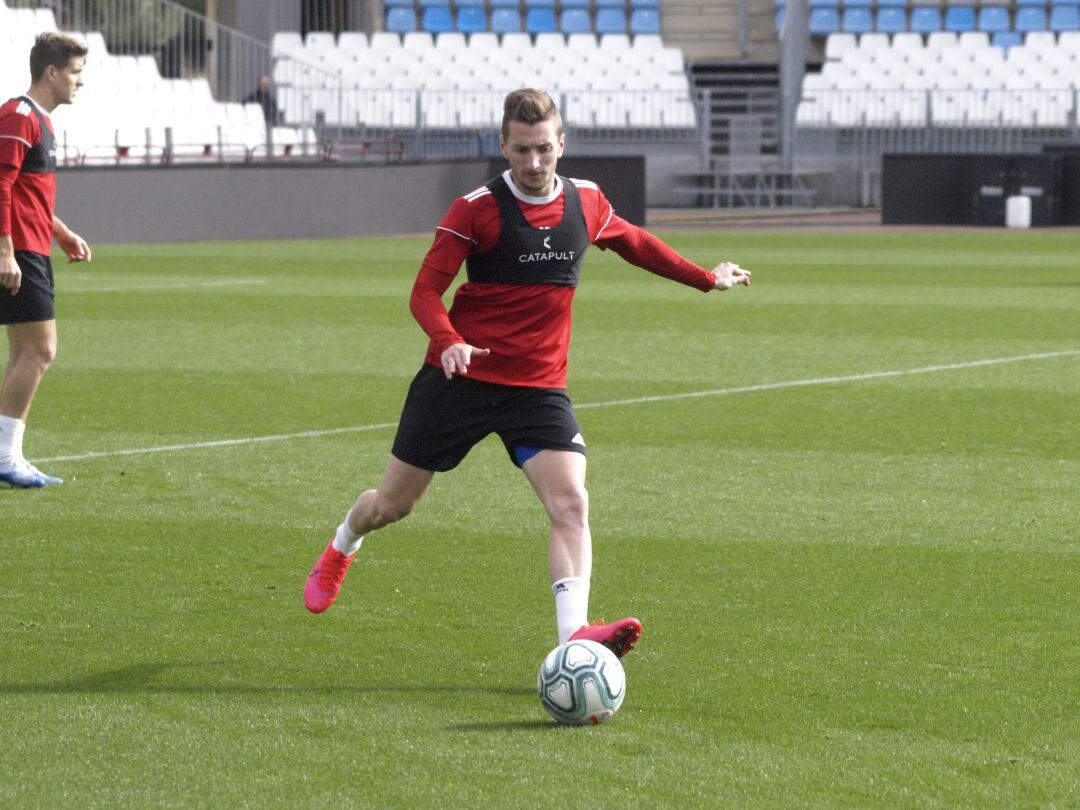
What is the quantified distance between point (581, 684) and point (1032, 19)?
37.5 meters

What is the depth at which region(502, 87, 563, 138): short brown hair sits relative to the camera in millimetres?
5070

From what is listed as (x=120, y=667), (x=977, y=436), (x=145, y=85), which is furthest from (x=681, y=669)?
(x=145, y=85)

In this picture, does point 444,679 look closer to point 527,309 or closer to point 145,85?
point 527,309

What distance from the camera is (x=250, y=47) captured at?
35469mm

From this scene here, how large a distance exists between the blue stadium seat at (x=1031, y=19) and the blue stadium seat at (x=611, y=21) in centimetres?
832

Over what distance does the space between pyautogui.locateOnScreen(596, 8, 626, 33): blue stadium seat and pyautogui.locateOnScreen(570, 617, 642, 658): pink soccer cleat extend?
1436 inches

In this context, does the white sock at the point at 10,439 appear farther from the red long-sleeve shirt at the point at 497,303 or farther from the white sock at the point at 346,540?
the red long-sleeve shirt at the point at 497,303

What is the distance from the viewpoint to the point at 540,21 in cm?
4069

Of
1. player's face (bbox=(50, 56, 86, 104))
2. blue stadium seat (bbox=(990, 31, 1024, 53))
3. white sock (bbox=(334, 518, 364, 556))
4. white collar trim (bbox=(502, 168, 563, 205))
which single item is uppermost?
blue stadium seat (bbox=(990, 31, 1024, 53))

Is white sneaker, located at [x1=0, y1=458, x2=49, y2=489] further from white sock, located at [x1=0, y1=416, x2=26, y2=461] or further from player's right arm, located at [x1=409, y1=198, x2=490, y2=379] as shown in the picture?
player's right arm, located at [x1=409, y1=198, x2=490, y2=379]

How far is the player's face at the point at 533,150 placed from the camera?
5098 mm

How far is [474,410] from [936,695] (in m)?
1.50

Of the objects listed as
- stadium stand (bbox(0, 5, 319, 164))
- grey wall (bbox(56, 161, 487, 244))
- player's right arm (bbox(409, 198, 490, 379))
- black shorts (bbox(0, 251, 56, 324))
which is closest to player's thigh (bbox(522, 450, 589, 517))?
player's right arm (bbox(409, 198, 490, 379))

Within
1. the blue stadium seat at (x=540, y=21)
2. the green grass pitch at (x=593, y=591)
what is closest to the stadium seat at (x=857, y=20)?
the blue stadium seat at (x=540, y=21)
